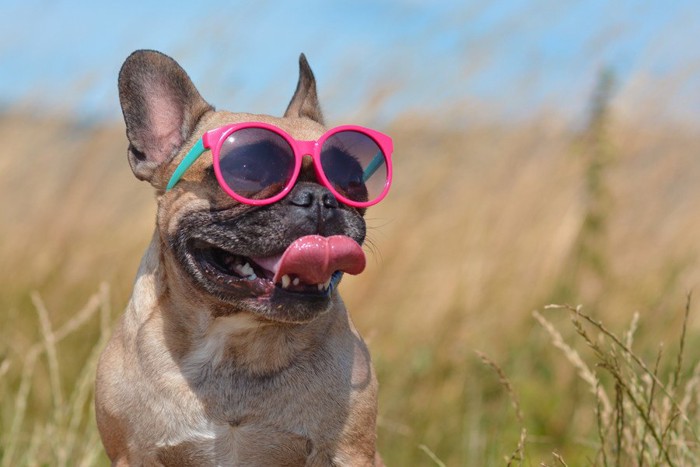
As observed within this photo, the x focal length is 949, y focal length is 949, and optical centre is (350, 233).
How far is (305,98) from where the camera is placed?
11.7 ft

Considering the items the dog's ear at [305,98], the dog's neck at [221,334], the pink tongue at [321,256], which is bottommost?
the dog's neck at [221,334]

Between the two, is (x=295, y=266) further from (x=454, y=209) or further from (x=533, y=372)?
(x=454, y=209)

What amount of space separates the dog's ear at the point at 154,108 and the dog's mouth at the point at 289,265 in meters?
0.48

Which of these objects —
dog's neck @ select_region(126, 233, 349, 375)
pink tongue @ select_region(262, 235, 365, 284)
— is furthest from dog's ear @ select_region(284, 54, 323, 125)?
pink tongue @ select_region(262, 235, 365, 284)

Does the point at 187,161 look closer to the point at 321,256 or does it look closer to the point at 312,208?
the point at 312,208

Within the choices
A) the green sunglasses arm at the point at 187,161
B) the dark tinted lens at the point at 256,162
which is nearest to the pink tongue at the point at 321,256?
the dark tinted lens at the point at 256,162

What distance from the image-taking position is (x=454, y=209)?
20.4 ft

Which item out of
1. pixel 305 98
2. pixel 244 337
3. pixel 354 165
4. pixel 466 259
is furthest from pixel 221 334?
pixel 466 259

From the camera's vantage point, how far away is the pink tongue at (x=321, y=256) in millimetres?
2658

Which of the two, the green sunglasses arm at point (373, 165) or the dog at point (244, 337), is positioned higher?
the green sunglasses arm at point (373, 165)

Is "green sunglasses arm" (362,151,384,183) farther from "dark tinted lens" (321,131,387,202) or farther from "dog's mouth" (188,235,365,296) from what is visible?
"dog's mouth" (188,235,365,296)

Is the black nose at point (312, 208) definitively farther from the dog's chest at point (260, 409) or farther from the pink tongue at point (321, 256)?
the dog's chest at point (260, 409)

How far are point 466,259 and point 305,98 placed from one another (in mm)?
2675

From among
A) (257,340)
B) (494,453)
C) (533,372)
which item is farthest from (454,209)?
(257,340)
